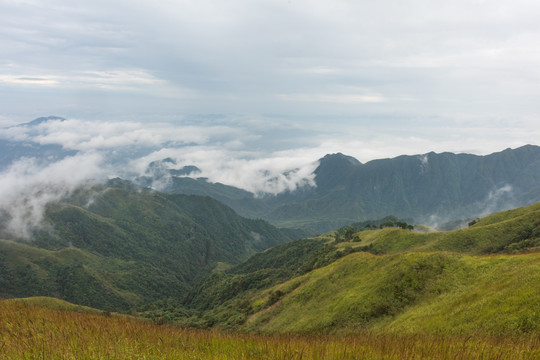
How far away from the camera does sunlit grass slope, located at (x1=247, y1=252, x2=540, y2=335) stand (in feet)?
69.7

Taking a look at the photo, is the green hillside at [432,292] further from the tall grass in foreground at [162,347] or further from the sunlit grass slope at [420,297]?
the tall grass in foreground at [162,347]

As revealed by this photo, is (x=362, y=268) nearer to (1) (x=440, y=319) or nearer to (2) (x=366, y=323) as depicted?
(2) (x=366, y=323)

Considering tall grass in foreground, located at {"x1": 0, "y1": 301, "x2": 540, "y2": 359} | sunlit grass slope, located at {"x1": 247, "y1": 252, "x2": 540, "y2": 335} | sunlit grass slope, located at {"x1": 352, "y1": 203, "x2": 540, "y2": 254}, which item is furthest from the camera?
sunlit grass slope, located at {"x1": 352, "y1": 203, "x2": 540, "y2": 254}

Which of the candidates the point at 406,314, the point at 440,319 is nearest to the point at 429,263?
the point at 406,314

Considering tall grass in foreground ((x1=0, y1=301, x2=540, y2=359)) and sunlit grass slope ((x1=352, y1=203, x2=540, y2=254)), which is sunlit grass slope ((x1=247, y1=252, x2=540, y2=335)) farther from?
sunlit grass slope ((x1=352, y1=203, x2=540, y2=254))

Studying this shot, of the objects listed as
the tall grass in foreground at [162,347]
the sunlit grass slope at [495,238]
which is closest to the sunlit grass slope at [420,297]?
the tall grass in foreground at [162,347]

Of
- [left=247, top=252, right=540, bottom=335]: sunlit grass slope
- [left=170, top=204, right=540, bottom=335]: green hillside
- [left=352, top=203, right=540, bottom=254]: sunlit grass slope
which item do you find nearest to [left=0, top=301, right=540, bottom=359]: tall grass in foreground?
Answer: [left=247, top=252, right=540, bottom=335]: sunlit grass slope

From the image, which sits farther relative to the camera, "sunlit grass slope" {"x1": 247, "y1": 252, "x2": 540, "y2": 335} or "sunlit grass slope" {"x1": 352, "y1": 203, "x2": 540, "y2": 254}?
"sunlit grass slope" {"x1": 352, "y1": 203, "x2": 540, "y2": 254}

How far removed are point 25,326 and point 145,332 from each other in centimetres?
377

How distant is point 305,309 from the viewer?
175 ft

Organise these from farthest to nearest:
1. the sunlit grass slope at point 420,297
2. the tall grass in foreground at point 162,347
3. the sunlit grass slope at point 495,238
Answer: the sunlit grass slope at point 495,238 → the sunlit grass slope at point 420,297 → the tall grass in foreground at point 162,347

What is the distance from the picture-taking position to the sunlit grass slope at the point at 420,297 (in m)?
21.2

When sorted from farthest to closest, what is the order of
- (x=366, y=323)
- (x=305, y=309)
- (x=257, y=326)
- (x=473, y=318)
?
(x=257, y=326) < (x=305, y=309) < (x=366, y=323) < (x=473, y=318)

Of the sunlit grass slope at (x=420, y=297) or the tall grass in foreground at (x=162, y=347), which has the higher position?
the tall grass in foreground at (x=162, y=347)
